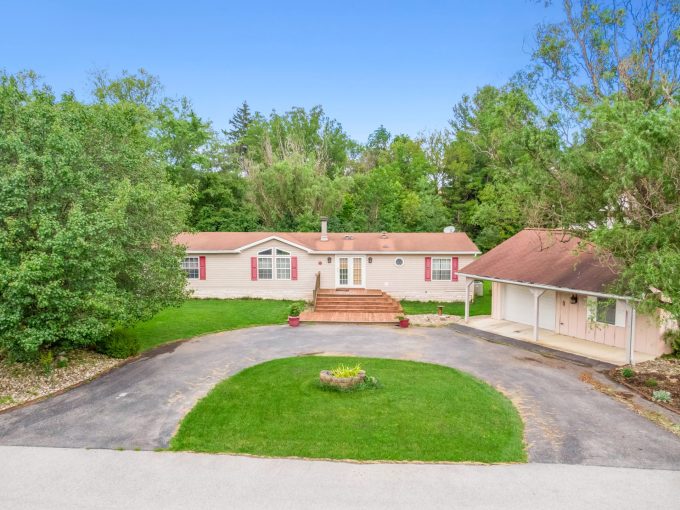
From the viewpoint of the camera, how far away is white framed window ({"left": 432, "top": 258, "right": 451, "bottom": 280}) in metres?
21.8

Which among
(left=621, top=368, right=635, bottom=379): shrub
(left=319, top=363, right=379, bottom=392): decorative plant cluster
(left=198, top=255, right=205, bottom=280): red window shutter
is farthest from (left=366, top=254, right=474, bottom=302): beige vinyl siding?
(left=319, top=363, right=379, bottom=392): decorative plant cluster

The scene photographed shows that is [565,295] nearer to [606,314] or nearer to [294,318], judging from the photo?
[606,314]

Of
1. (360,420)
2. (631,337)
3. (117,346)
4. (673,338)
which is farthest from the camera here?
(117,346)

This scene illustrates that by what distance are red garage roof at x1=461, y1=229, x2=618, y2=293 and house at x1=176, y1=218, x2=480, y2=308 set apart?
347 centimetres

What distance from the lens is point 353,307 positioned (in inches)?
764

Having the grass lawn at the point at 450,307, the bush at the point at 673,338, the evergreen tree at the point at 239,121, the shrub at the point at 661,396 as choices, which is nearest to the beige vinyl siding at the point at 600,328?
the bush at the point at 673,338

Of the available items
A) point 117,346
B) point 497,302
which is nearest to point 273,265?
point 117,346

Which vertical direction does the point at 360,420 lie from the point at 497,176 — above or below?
below

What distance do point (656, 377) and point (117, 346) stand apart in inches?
577

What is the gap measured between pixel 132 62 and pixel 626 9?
32.0 m

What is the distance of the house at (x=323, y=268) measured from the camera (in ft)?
71.6

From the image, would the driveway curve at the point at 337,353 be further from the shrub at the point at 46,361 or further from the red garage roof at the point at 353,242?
the red garage roof at the point at 353,242

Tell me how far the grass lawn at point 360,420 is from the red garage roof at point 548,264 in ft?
16.5

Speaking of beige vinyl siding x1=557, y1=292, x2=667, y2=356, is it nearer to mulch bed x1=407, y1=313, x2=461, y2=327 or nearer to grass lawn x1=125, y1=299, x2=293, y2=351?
mulch bed x1=407, y1=313, x2=461, y2=327
